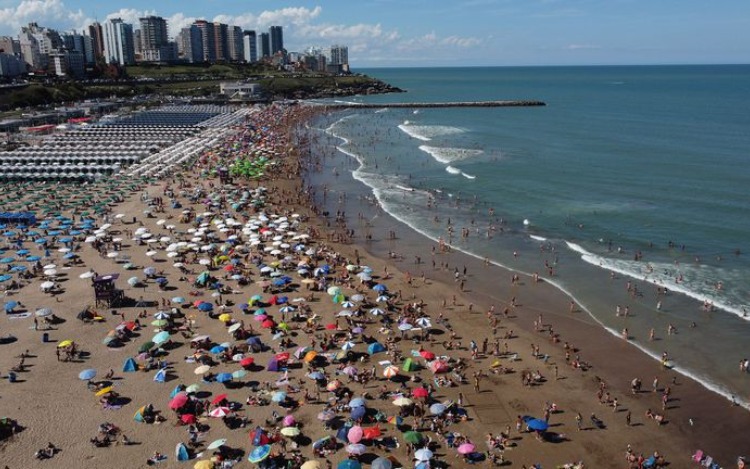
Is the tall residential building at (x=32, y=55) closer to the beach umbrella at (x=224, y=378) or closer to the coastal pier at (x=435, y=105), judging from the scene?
the coastal pier at (x=435, y=105)

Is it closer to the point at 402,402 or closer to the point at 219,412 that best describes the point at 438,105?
the point at 402,402

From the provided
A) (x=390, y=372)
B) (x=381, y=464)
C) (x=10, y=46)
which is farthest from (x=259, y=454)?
(x=10, y=46)

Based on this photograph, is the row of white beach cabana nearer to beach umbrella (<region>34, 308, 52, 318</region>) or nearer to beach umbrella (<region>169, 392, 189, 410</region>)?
beach umbrella (<region>34, 308, 52, 318</region>)

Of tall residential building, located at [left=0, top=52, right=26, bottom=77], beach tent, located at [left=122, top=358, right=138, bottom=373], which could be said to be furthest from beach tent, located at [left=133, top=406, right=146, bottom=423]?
tall residential building, located at [left=0, top=52, right=26, bottom=77]

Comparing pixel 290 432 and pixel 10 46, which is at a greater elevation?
pixel 10 46

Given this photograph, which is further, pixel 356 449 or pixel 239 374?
pixel 239 374

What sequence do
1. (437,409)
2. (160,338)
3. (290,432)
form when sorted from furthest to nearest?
(160,338) < (437,409) < (290,432)
